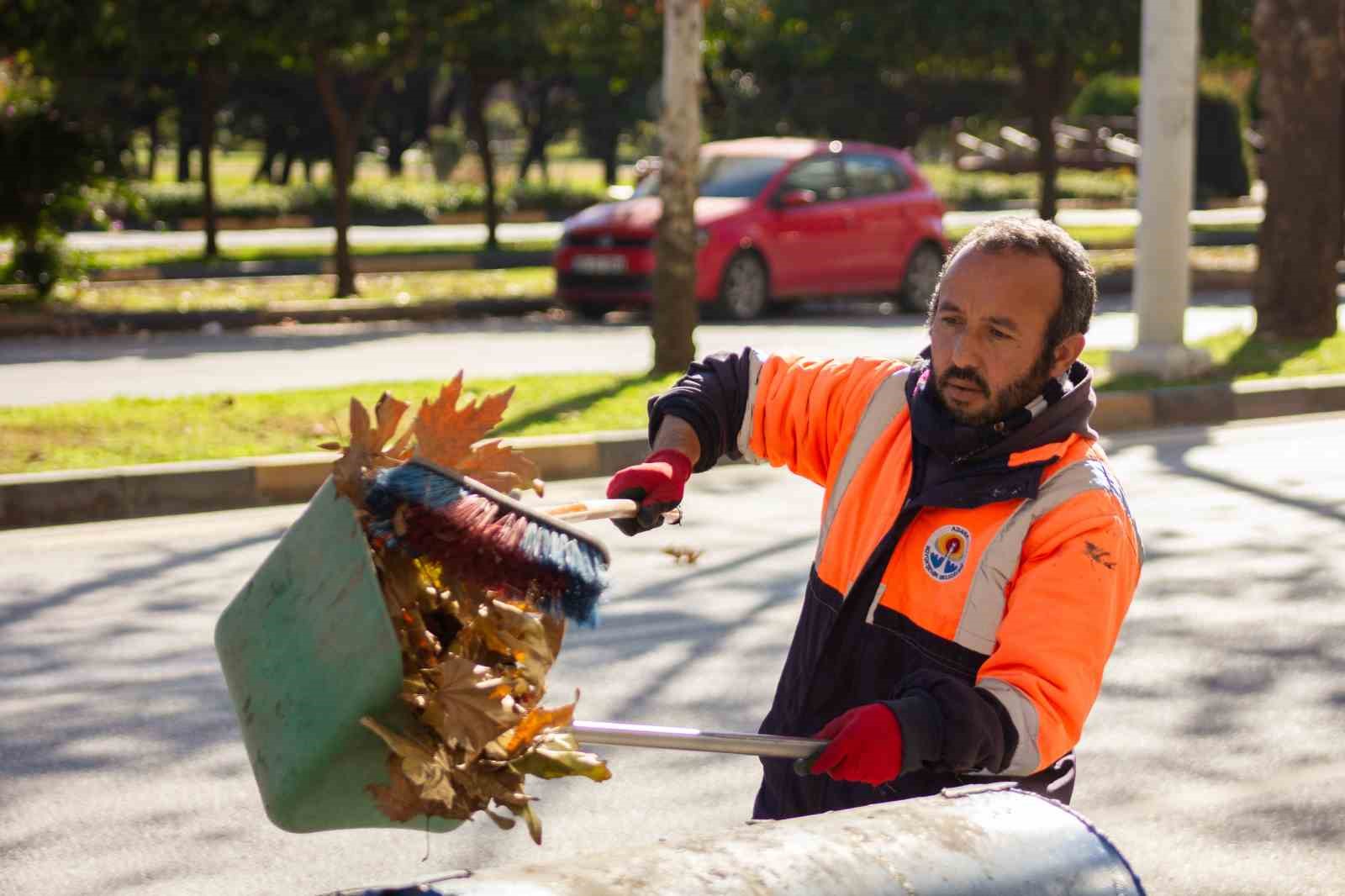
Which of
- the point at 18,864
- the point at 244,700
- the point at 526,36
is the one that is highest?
the point at 526,36

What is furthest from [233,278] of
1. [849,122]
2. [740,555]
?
[849,122]

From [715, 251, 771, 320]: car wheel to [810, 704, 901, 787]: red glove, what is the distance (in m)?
14.4

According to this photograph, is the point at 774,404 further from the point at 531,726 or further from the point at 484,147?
the point at 484,147

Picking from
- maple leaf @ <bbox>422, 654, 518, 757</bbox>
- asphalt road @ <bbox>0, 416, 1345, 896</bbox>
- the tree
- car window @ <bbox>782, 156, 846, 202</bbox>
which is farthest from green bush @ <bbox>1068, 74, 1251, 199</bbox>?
maple leaf @ <bbox>422, 654, 518, 757</bbox>

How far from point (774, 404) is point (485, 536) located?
3.62 ft

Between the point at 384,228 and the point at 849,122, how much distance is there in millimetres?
9116

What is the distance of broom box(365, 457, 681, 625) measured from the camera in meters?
2.12

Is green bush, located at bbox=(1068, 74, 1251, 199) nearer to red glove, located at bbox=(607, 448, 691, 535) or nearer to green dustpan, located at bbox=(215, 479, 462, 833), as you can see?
red glove, located at bbox=(607, 448, 691, 535)

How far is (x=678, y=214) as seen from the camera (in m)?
12.2

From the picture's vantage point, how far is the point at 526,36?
20344mm

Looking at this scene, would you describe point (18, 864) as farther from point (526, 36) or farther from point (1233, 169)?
point (1233, 169)

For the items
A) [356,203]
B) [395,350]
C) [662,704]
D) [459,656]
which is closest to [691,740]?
[459,656]

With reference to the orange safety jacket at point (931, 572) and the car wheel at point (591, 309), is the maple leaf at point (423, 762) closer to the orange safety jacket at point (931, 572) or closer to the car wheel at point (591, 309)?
the orange safety jacket at point (931, 572)

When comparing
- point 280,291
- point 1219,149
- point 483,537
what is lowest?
point 280,291
